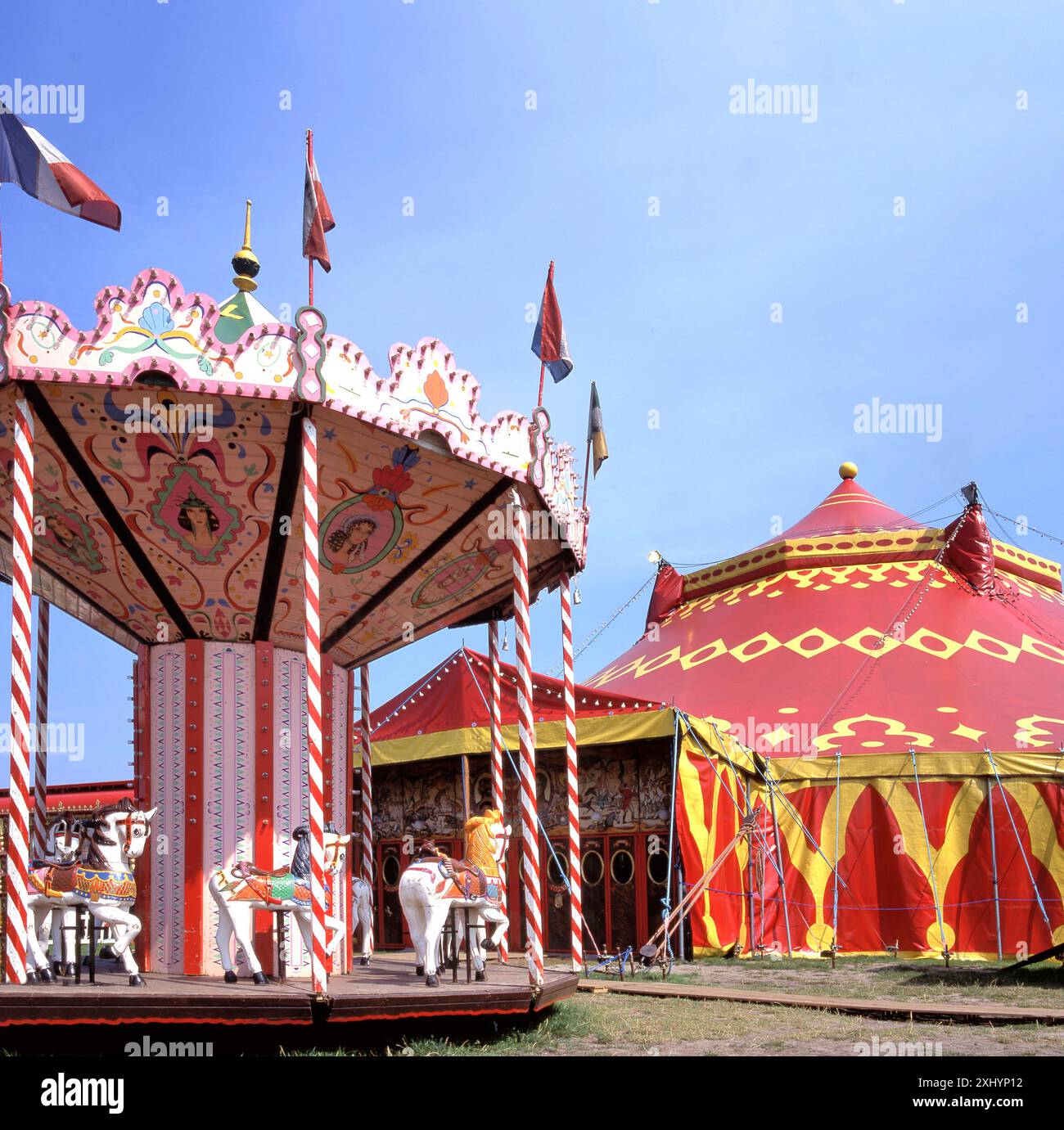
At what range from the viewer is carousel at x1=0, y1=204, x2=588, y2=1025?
7.68 m

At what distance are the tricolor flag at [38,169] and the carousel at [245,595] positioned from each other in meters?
0.83

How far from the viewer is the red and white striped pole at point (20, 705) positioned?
733 centimetres

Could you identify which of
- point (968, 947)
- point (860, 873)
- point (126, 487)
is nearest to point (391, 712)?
point (860, 873)

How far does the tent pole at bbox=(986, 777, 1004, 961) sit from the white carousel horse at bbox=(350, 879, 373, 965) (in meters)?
7.16

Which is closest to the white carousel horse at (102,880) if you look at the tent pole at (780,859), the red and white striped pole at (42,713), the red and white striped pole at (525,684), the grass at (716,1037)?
the grass at (716,1037)

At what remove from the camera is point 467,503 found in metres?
9.58

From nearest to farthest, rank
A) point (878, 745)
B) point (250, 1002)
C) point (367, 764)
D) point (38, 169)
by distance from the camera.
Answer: point (250, 1002), point (38, 169), point (367, 764), point (878, 745)

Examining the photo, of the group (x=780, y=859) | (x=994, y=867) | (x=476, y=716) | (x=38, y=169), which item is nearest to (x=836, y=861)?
(x=780, y=859)

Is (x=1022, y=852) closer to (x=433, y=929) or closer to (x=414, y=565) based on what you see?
(x=414, y=565)

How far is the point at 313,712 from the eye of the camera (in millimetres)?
7773

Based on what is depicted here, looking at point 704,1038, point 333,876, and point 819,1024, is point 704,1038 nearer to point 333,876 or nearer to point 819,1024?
point 819,1024

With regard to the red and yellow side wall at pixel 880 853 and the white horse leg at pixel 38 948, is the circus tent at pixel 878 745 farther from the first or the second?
the white horse leg at pixel 38 948

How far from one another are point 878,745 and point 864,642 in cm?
294
